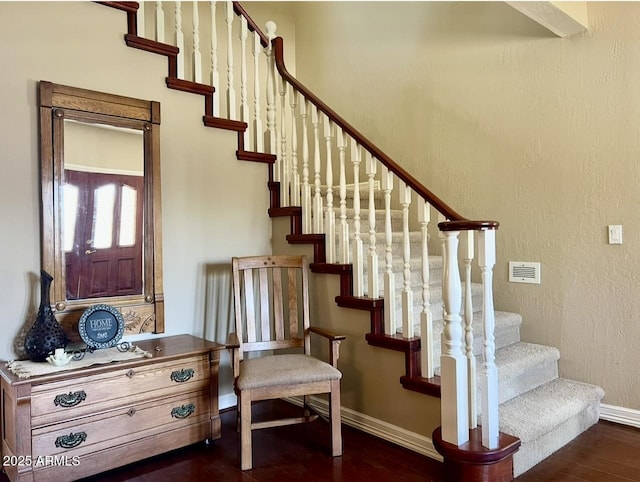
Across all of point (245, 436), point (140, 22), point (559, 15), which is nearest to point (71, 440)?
point (245, 436)

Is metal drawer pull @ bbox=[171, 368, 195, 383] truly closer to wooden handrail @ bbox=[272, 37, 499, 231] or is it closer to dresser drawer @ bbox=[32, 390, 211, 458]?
dresser drawer @ bbox=[32, 390, 211, 458]

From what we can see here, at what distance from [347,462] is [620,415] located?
1.64 meters

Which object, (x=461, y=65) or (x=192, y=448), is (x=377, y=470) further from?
(x=461, y=65)

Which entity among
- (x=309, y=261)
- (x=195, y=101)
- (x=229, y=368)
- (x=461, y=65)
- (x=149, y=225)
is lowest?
(x=229, y=368)

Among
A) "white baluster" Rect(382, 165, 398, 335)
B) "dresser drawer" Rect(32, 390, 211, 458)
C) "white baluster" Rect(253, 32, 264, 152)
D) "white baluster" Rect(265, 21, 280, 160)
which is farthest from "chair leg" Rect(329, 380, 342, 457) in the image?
"white baluster" Rect(253, 32, 264, 152)

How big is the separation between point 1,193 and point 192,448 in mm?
1629

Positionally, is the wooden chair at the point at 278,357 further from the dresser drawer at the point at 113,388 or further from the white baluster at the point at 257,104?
the white baluster at the point at 257,104

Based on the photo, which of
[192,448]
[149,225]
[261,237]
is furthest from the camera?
[261,237]

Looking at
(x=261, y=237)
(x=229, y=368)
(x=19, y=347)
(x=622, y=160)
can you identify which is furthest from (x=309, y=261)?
(x=622, y=160)

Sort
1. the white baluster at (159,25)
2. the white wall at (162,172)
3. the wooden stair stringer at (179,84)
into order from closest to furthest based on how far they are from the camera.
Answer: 1. the white wall at (162,172)
2. the wooden stair stringer at (179,84)
3. the white baluster at (159,25)

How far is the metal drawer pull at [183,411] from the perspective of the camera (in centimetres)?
233

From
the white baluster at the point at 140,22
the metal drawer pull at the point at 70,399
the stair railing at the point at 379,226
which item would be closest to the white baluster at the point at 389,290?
the stair railing at the point at 379,226

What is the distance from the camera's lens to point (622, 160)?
2.59 metres

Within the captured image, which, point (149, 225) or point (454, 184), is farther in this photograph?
point (454, 184)
